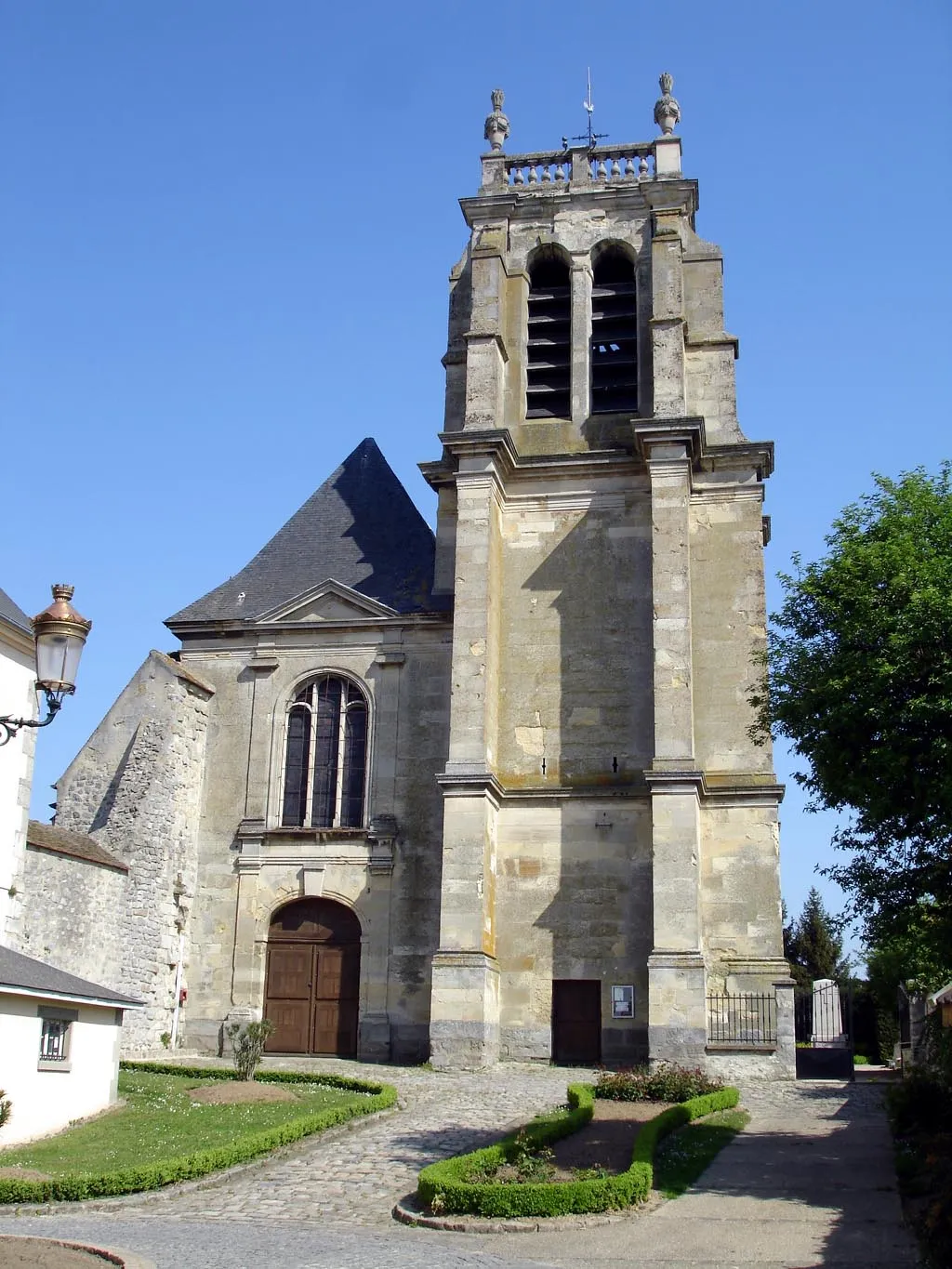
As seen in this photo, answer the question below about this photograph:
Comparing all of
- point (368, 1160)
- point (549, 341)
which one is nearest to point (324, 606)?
point (549, 341)

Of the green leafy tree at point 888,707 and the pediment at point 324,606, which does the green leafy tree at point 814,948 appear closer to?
the pediment at point 324,606

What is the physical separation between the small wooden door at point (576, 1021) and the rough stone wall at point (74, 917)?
669cm

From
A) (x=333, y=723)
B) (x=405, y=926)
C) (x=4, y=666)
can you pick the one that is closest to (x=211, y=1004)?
(x=405, y=926)

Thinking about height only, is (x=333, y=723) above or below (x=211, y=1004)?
above

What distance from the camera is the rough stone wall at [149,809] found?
837 inches

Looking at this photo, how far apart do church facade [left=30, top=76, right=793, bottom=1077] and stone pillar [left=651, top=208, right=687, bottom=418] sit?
61mm

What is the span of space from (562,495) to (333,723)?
18.8 feet

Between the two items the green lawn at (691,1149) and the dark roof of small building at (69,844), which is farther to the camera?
the dark roof of small building at (69,844)

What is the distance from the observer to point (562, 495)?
24.1m

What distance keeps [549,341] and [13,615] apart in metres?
13.2

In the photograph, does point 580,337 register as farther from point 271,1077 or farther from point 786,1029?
point 271,1077

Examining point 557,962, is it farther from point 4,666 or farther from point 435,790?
point 4,666

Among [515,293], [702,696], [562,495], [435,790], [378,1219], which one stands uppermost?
[515,293]

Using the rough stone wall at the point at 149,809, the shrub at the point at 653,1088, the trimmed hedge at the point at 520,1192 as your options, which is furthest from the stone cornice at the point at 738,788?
the trimmed hedge at the point at 520,1192
